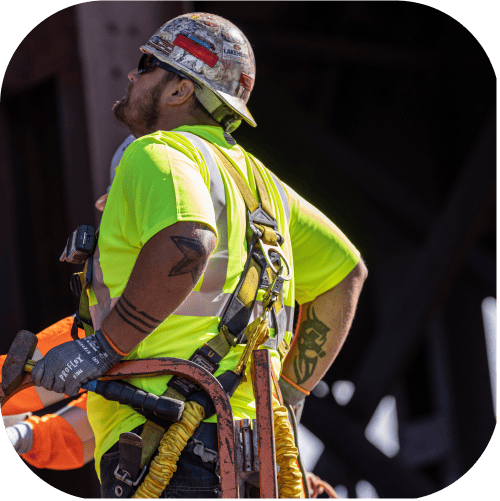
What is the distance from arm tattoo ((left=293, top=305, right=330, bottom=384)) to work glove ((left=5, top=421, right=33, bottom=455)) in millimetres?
1327

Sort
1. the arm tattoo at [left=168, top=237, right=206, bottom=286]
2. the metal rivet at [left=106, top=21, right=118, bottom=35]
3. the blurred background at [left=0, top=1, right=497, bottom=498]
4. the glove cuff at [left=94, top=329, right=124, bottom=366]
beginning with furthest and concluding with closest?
the blurred background at [left=0, top=1, right=497, bottom=498] < the metal rivet at [left=106, top=21, right=118, bottom=35] < the glove cuff at [left=94, top=329, right=124, bottom=366] < the arm tattoo at [left=168, top=237, right=206, bottom=286]

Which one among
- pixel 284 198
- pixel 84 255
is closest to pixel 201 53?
pixel 284 198

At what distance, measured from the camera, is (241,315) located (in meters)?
Result: 1.90

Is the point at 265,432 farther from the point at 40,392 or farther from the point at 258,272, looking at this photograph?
the point at 40,392

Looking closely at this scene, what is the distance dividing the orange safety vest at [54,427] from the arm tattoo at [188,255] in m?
1.47

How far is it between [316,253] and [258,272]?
0.52 meters

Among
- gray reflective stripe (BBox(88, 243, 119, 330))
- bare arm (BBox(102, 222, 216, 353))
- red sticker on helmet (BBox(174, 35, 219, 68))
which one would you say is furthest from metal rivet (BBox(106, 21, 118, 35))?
bare arm (BBox(102, 222, 216, 353))

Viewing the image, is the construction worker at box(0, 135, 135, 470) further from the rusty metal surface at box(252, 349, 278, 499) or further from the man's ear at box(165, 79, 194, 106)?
the rusty metal surface at box(252, 349, 278, 499)

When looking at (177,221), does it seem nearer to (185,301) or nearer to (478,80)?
(185,301)

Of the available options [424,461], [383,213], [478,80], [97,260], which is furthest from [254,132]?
[424,461]

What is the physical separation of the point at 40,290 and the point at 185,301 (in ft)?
7.22

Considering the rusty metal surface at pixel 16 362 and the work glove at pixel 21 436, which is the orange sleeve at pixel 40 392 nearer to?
the work glove at pixel 21 436

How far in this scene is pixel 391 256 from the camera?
189 inches

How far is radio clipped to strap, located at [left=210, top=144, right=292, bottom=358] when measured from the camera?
190 cm
